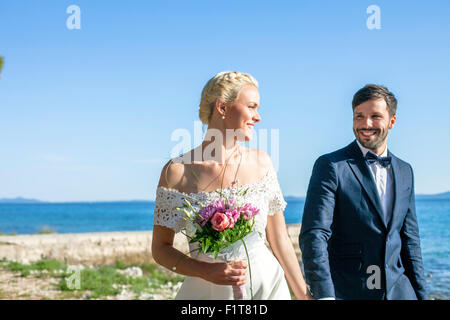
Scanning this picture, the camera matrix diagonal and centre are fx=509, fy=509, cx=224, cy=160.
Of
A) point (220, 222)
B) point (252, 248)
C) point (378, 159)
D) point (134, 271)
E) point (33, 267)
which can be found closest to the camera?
point (220, 222)

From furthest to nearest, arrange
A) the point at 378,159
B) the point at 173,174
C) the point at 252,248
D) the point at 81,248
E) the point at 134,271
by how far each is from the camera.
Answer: the point at 81,248 < the point at 134,271 < the point at 378,159 < the point at 173,174 < the point at 252,248

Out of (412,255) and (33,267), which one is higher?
(412,255)

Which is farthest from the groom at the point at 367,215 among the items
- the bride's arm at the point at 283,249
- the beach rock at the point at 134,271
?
the beach rock at the point at 134,271

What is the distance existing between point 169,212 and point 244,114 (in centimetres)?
71

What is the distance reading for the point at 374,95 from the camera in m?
3.03

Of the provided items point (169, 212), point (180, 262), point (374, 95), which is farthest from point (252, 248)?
point (374, 95)

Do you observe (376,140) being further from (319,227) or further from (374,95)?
(319,227)

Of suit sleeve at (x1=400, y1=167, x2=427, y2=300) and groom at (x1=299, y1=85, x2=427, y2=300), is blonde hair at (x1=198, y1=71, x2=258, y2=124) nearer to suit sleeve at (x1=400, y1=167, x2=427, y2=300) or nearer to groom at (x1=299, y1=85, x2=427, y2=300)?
groom at (x1=299, y1=85, x2=427, y2=300)

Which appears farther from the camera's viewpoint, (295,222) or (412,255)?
(295,222)

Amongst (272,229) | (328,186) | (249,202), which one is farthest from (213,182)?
(328,186)

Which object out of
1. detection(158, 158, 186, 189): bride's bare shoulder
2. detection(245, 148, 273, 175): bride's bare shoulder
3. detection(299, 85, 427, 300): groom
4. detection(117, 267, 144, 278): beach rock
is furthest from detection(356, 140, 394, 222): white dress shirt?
detection(117, 267, 144, 278): beach rock

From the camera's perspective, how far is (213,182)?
9.62 feet

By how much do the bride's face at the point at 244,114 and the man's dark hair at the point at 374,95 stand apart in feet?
2.04
